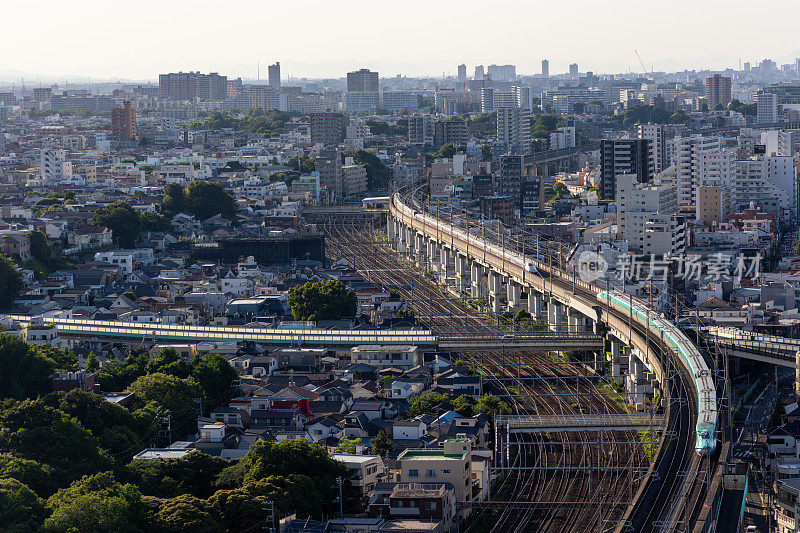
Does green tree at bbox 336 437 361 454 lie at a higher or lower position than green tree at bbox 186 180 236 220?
lower

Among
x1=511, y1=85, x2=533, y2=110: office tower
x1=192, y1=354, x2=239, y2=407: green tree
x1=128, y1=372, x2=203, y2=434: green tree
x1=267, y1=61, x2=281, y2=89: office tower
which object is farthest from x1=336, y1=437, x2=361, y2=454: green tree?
x1=267, y1=61, x2=281, y2=89: office tower

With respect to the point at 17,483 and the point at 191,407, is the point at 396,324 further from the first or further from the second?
the point at 17,483

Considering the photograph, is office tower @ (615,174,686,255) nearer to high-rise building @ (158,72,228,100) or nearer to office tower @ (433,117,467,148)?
office tower @ (433,117,467,148)

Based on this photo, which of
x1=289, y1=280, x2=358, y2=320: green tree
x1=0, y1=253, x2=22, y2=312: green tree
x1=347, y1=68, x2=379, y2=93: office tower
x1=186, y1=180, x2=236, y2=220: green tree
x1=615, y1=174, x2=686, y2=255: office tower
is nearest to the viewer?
x1=289, y1=280, x2=358, y2=320: green tree

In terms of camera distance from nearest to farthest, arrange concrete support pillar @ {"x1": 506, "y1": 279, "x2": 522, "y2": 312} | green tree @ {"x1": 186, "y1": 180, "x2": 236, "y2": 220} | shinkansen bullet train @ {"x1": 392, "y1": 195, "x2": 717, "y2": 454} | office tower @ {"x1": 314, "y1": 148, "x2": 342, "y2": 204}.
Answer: shinkansen bullet train @ {"x1": 392, "y1": 195, "x2": 717, "y2": 454}, concrete support pillar @ {"x1": 506, "y1": 279, "x2": 522, "y2": 312}, green tree @ {"x1": 186, "y1": 180, "x2": 236, "y2": 220}, office tower @ {"x1": 314, "y1": 148, "x2": 342, "y2": 204}

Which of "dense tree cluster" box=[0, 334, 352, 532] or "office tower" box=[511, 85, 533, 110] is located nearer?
"dense tree cluster" box=[0, 334, 352, 532]

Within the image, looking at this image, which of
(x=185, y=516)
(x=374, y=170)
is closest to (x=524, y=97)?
(x=374, y=170)

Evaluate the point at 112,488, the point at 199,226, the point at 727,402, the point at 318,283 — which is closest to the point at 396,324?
the point at 318,283
